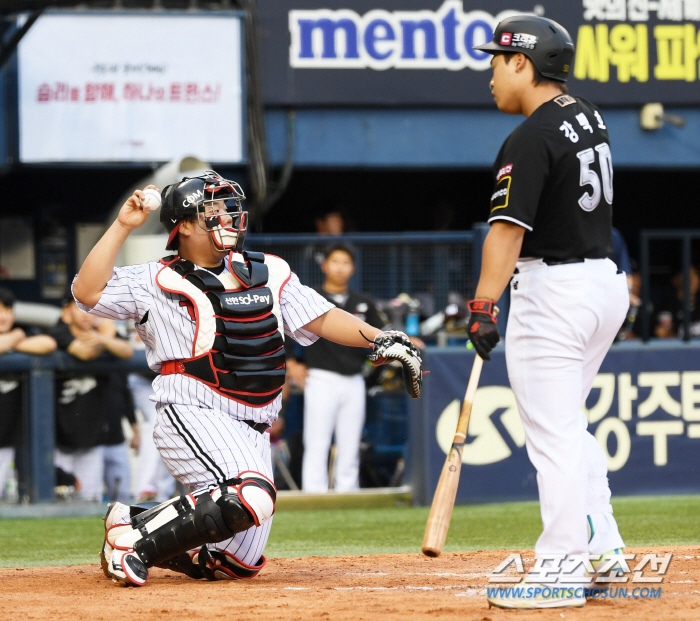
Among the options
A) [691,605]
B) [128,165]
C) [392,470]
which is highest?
[128,165]

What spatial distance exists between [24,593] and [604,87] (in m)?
9.38

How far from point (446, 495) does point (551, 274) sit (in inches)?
34.4

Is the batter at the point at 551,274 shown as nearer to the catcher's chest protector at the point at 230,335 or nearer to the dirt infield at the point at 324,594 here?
the dirt infield at the point at 324,594

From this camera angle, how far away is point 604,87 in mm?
12328

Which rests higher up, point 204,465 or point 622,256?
point 622,256

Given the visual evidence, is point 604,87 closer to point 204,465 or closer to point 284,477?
point 284,477

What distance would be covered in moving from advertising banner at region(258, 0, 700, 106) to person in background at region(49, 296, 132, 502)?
429 centimetres

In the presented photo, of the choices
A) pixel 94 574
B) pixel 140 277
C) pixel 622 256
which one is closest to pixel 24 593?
pixel 94 574

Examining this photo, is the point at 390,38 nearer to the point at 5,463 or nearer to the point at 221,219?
the point at 5,463

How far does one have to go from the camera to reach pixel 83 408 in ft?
26.4

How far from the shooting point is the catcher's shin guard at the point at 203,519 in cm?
434

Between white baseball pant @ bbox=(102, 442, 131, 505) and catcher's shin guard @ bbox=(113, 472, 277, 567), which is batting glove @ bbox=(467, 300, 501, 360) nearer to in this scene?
catcher's shin guard @ bbox=(113, 472, 277, 567)

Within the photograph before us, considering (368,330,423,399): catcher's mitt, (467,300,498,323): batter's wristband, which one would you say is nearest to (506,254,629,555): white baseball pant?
(467,300,498,323): batter's wristband

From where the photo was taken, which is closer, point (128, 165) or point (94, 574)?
point (94, 574)
